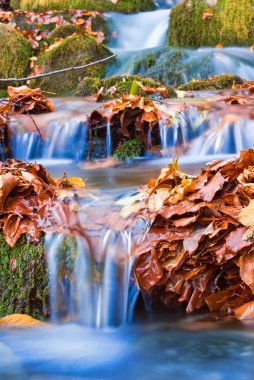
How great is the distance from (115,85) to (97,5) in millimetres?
6225

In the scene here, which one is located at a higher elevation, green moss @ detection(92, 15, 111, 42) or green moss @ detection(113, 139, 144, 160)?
green moss @ detection(92, 15, 111, 42)

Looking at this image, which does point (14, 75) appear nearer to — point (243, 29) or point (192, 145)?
point (243, 29)

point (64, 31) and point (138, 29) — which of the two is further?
point (138, 29)

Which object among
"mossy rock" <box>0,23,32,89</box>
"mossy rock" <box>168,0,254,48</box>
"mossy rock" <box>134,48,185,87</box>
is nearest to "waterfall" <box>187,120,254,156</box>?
"mossy rock" <box>134,48,185,87</box>

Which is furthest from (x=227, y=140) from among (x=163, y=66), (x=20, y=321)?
(x=163, y=66)

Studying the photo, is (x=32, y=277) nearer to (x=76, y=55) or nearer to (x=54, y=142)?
(x=54, y=142)

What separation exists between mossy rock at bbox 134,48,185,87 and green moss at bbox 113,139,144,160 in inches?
142

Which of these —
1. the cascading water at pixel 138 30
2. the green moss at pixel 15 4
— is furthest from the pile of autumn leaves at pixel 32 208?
the green moss at pixel 15 4

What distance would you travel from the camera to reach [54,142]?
5.54m

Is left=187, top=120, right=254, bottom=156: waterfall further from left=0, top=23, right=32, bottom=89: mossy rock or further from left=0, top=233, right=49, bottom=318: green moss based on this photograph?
left=0, top=23, right=32, bottom=89: mossy rock

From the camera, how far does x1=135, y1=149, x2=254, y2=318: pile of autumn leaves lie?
269cm

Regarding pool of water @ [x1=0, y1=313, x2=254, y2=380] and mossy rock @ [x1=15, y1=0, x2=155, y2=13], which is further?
mossy rock @ [x1=15, y1=0, x2=155, y2=13]

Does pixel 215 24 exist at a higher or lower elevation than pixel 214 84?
higher

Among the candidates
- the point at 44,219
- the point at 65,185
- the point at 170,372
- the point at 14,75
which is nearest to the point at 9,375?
the point at 170,372
